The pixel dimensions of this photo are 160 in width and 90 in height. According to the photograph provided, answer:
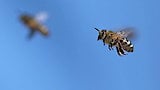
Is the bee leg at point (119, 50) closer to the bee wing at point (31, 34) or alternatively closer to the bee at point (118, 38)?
the bee at point (118, 38)

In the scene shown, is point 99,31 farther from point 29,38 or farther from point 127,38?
point 29,38

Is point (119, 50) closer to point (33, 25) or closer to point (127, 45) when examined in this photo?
point (127, 45)

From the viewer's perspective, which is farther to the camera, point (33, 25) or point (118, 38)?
point (118, 38)

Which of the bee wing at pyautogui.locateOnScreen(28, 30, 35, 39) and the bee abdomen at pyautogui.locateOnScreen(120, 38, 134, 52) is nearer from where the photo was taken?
the bee wing at pyautogui.locateOnScreen(28, 30, 35, 39)

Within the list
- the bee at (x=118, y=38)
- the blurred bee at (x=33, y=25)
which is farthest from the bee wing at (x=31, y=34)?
the bee at (x=118, y=38)

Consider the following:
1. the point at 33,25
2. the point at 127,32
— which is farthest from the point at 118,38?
the point at 33,25

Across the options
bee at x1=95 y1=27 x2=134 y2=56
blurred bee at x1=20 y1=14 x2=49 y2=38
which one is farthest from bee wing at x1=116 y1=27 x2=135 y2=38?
blurred bee at x1=20 y1=14 x2=49 y2=38

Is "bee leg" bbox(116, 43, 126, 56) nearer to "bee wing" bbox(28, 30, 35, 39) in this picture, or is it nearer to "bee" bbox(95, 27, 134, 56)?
"bee" bbox(95, 27, 134, 56)

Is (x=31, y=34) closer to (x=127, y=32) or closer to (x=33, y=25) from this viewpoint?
(x=33, y=25)
